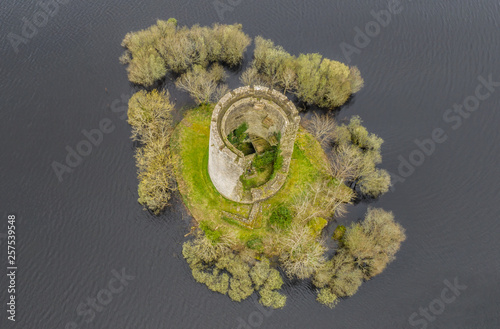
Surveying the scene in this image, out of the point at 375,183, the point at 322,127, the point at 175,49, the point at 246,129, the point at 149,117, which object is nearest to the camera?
the point at 375,183

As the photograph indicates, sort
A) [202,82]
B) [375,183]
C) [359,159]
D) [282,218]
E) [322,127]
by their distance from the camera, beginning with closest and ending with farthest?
[282,218] → [375,183] → [359,159] → [322,127] → [202,82]

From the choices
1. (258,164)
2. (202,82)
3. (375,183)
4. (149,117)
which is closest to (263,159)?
(258,164)

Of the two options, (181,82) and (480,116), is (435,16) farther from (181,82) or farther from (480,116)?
(181,82)

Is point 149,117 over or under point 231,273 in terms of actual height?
over

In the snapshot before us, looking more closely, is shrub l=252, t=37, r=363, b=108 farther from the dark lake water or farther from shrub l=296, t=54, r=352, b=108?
the dark lake water

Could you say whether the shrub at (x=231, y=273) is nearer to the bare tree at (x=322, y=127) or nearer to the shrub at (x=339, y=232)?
the shrub at (x=339, y=232)

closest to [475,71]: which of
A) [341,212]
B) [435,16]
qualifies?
[435,16]

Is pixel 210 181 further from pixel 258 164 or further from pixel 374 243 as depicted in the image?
pixel 374 243
